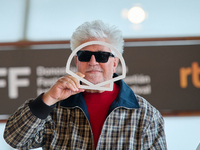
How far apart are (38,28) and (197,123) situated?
6.08ft

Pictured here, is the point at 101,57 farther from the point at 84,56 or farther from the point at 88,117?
the point at 88,117

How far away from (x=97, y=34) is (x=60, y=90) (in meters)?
0.30

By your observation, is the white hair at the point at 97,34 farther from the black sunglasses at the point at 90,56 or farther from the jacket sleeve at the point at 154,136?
the jacket sleeve at the point at 154,136

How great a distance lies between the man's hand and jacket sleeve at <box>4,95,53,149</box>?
0.03 metres

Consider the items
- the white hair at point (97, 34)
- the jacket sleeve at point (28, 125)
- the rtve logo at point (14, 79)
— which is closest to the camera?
the jacket sleeve at point (28, 125)

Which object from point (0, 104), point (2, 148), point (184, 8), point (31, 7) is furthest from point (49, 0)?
point (2, 148)

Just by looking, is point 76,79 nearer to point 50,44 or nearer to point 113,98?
point 113,98

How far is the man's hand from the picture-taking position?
1.19 m

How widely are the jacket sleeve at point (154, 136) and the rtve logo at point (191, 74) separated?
1667 millimetres

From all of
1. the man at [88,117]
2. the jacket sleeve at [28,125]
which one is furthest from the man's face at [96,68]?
the jacket sleeve at [28,125]

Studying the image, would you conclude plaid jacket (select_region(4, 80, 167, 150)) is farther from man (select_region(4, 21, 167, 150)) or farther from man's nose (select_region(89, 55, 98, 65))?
man's nose (select_region(89, 55, 98, 65))

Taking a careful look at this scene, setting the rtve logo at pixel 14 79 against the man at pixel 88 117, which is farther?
the rtve logo at pixel 14 79

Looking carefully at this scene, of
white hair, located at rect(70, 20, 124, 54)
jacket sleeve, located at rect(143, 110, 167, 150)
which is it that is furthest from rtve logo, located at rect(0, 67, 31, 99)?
jacket sleeve, located at rect(143, 110, 167, 150)

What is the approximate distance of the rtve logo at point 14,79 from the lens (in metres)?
2.85
